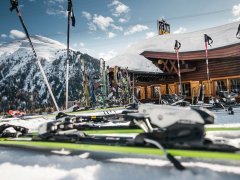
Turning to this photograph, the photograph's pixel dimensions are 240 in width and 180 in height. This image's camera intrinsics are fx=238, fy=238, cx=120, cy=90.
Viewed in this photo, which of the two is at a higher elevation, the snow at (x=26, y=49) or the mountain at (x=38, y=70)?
the snow at (x=26, y=49)

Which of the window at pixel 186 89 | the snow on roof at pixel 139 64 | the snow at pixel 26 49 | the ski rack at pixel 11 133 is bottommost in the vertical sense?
the ski rack at pixel 11 133

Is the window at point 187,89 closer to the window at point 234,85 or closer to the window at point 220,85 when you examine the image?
the window at point 220,85

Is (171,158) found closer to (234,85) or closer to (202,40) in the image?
(234,85)

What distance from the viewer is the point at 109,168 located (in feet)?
10.6

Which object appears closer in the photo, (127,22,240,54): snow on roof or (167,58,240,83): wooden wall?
(167,58,240,83): wooden wall

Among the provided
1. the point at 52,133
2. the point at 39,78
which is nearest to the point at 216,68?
the point at 52,133

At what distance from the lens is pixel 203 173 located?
278cm

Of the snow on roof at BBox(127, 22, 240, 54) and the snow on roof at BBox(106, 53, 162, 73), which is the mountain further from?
the snow on roof at BBox(106, 53, 162, 73)

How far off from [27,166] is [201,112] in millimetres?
2648

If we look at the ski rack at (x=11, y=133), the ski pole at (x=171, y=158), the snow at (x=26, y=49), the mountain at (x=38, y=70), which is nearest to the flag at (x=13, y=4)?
the ski rack at (x=11, y=133)

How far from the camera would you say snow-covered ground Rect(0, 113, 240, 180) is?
9.20ft

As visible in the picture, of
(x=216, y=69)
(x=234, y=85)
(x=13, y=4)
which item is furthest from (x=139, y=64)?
(x=13, y=4)

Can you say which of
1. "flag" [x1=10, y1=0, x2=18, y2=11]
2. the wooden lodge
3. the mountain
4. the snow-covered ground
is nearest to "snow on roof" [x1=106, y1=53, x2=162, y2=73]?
the wooden lodge

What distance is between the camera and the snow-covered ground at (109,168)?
2805mm
